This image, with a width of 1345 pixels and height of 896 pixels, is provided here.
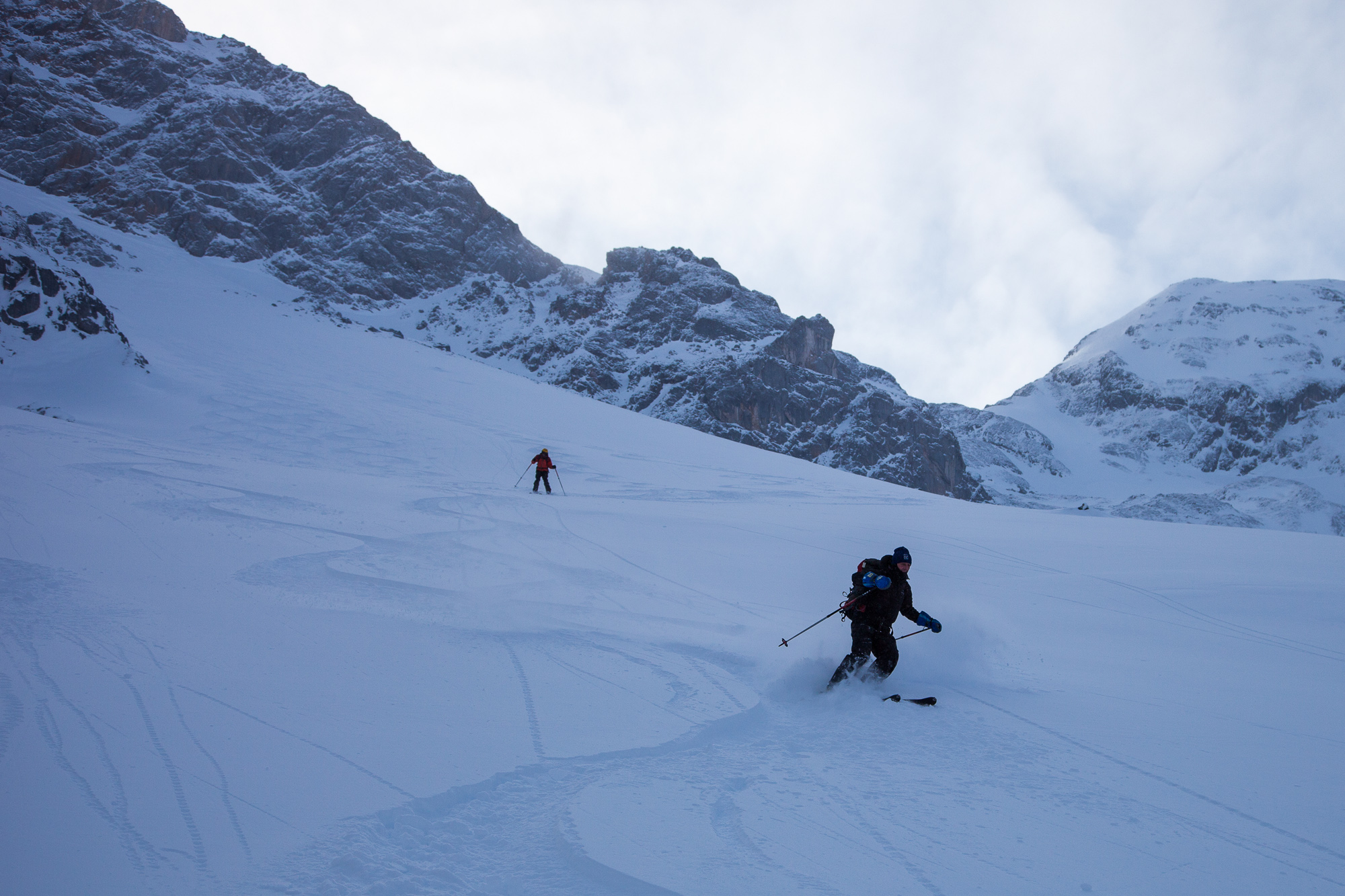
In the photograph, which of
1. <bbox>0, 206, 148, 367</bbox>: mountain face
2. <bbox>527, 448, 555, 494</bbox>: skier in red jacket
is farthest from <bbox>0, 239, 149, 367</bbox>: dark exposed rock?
<bbox>527, 448, 555, 494</bbox>: skier in red jacket

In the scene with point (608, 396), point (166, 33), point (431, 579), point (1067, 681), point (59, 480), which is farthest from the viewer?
point (166, 33)

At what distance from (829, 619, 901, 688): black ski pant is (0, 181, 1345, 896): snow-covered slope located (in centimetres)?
18

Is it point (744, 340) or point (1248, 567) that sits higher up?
point (744, 340)

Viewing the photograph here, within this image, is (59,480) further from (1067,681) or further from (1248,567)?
(1248,567)

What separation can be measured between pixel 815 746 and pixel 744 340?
110347 millimetres

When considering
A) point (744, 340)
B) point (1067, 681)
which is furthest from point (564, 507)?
point (744, 340)

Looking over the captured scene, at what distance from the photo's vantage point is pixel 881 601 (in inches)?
228

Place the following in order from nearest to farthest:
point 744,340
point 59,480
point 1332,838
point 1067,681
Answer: point 1332,838 → point 1067,681 → point 59,480 → point 744,340

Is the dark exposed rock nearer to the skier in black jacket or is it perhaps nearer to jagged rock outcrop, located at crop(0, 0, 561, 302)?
the skier in black jacket

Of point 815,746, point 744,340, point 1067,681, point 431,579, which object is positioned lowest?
point 431,579

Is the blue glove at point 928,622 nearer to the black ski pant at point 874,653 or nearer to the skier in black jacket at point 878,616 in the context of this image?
the skier in black jacket at point 878,616

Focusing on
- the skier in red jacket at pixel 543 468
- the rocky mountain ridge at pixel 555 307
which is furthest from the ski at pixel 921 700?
the rocky mountain ridge at pixel 555 307

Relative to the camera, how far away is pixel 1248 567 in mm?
9977

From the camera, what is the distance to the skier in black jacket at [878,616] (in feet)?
18.8
